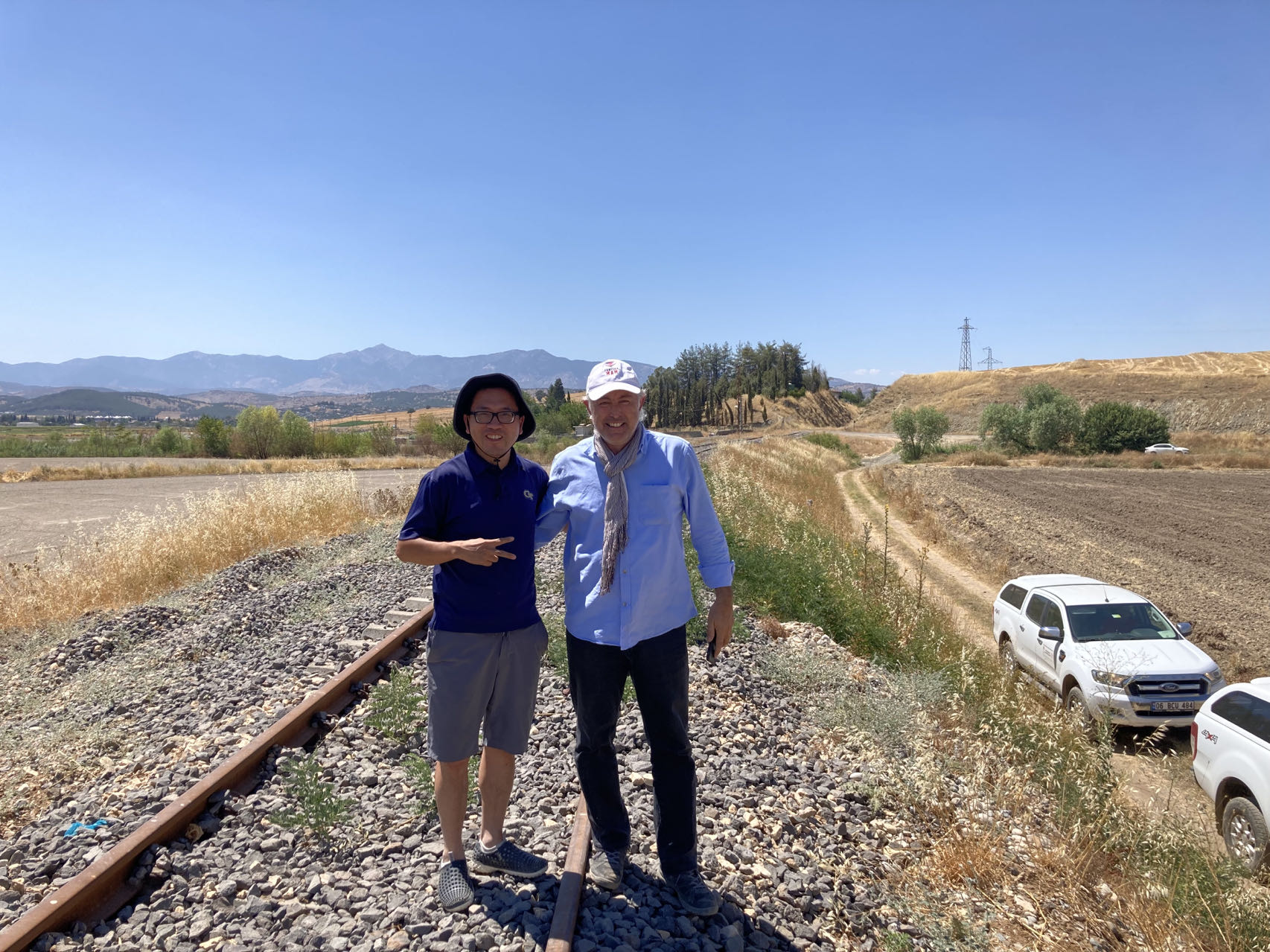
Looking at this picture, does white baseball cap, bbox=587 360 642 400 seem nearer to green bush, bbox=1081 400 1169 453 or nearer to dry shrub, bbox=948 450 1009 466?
dry shrub, bbox=948 450 1009 466

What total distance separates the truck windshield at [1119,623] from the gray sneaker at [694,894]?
29.7 ft

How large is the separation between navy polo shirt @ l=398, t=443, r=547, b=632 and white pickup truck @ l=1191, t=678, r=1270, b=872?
6.46 m

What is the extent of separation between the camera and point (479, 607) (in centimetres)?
278

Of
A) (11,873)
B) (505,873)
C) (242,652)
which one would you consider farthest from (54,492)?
(505,873)

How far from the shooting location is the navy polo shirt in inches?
108

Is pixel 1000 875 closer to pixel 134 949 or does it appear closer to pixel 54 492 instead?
pixel 134 949

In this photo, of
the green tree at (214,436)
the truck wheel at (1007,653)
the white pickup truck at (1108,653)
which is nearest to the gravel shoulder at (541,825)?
the white pickup truck at (1108,653)

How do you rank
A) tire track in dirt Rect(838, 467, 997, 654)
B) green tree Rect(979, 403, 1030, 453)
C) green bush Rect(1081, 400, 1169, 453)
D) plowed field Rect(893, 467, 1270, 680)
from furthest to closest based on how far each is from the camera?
green tree Rect(979, 403, 1030, 453)
green bush Rect(1081, 400, 1169, 453)
tire track in dirt Rect(838, 467, 997, 654)
plowed field Rect(893, 467, 1270, 680)

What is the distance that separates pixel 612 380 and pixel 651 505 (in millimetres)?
544

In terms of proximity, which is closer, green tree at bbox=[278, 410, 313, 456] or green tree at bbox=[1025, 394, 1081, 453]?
green tree at bbox=[278, 410, 313, 456]

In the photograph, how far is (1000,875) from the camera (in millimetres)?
Result: 3381

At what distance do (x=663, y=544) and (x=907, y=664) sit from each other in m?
5.44

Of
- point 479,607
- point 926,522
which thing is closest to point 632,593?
point 479,607

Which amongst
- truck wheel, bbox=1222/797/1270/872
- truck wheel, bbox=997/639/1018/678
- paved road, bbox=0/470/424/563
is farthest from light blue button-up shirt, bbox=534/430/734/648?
paved road, bbox=0/470/424/563
